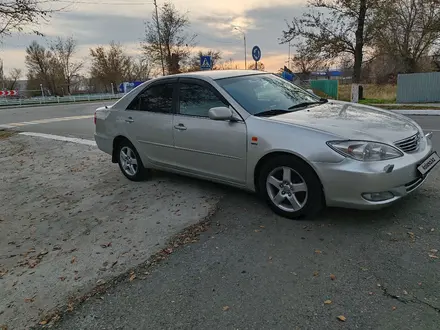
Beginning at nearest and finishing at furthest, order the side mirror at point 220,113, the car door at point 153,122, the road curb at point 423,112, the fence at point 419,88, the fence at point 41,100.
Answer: the side mirror at point 220,113 < the car door at point 153,122 < the road curb at point 423,112 < the fence at point 419,88 < the fence at point 41,100

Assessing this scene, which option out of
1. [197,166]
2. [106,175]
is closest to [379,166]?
[197,166]

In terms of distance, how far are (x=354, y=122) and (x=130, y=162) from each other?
3405 mm

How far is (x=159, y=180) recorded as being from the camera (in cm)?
551

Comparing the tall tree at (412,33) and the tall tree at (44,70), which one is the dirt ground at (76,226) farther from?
the tall tree at (44,70)

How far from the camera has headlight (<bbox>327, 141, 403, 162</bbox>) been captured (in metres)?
3.23

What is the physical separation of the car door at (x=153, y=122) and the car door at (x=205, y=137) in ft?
0.55

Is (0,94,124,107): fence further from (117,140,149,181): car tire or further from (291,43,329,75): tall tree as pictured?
(117,140,149,181): car tire

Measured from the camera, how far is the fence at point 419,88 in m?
17.3

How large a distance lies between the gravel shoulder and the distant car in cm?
33

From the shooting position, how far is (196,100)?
446cm

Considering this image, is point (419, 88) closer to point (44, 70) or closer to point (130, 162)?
point (130, 162)

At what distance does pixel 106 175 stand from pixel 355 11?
56.6 feet

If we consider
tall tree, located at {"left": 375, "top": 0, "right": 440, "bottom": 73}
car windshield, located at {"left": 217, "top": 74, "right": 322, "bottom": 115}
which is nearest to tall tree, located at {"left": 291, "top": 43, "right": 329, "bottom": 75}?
tall tree, located at {"left": 375, "top": 0, "right": 440, "bottom": 73}

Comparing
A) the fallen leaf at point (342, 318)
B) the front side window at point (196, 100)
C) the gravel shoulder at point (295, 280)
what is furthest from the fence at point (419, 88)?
the fallen leaf at point (342, 318)
